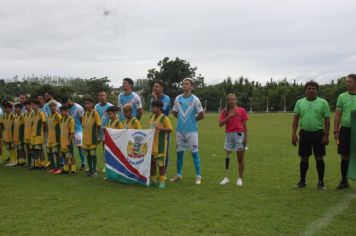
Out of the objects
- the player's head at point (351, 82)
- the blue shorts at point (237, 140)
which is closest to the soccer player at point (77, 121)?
the blue shorts at point (237, 140)

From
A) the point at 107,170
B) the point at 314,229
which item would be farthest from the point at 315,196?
the point at 107,170

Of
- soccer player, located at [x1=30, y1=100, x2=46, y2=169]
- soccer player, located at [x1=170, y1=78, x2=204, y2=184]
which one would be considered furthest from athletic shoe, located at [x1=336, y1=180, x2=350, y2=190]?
soccer player, located at [x1=30, y1=100, x2=46, y2=169]

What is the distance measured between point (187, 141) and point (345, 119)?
3.16 meters

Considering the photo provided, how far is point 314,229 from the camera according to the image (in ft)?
17.4

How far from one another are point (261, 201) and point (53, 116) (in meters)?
5.72

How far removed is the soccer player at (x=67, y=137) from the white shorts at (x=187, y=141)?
8.70 feet

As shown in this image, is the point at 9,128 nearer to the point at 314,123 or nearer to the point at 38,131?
the point at 38,131

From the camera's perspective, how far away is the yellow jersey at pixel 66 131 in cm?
962

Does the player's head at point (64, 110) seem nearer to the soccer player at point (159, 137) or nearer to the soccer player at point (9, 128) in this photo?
the soccer player at point (9, 128)

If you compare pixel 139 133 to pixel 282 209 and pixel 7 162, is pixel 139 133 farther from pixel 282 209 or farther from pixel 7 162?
pixel 7 162

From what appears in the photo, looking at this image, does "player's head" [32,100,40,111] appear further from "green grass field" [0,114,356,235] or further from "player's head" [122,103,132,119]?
"player's head" [122,103,132,119]

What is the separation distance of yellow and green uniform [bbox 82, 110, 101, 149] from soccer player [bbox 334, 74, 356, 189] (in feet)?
16.8

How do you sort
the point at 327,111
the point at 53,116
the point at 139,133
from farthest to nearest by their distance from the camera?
the point at 53,116 < the point at 139,133 < the point at 327,111

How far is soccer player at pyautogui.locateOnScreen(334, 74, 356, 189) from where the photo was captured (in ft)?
24.7
